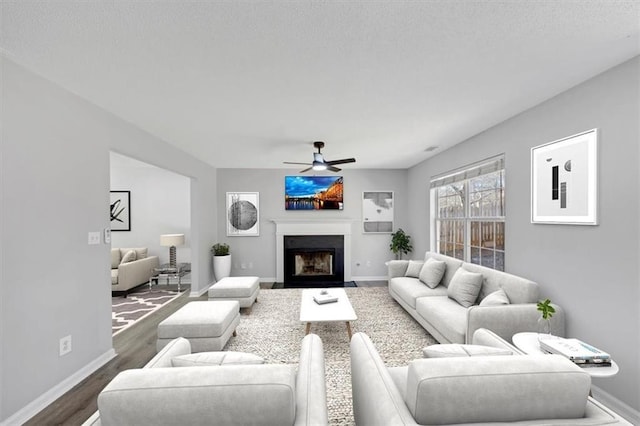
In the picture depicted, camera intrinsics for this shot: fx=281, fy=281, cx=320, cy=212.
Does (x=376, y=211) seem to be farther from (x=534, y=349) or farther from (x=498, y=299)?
(x=534, y=349)

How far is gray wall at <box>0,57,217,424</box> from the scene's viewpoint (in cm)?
196

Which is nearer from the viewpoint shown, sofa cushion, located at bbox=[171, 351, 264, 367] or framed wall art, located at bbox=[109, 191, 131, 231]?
sofa cushion, located at bbox=[171, 351, 264, 367]

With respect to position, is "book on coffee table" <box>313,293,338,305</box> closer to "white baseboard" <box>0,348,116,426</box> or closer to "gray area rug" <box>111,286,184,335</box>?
"white baseboard" <box>0,348,116,426</box>

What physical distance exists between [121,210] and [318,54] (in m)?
6.06

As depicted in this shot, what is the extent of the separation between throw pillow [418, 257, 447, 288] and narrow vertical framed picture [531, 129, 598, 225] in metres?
1.46

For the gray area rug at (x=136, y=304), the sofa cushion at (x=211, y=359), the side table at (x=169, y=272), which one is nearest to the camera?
the sofa cushion at (x=211, y=359)

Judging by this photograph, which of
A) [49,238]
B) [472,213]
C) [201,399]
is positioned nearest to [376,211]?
[472,213]

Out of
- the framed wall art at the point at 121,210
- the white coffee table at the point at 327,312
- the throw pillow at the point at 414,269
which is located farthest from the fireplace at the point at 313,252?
the framed wall art at the point at 121,210

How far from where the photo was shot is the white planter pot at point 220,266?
577 centimetres

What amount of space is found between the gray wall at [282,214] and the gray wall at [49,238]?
Answer: 332 centimetres

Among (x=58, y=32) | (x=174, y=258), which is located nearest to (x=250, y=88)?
(x=58, y=32)

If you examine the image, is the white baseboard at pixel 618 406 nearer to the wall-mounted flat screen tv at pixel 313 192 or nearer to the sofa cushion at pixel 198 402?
the sofa cushion at pixel 198 402

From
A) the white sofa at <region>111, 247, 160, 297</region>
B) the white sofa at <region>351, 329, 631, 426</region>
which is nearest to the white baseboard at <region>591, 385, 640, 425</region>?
the white sofa at <region>351, 329, 631, 426</region>

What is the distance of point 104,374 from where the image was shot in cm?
261
